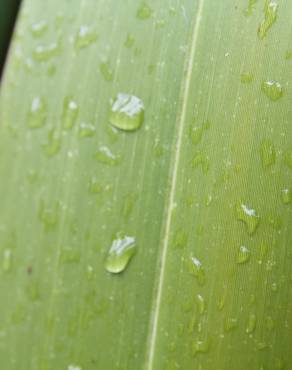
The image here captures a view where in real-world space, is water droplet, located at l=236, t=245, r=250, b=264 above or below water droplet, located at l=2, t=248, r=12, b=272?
above

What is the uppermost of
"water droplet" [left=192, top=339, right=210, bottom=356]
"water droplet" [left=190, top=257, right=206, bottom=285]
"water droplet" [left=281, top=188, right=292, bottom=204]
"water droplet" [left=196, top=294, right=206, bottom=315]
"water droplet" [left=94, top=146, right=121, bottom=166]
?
"water droplet" [left=94, top=146, right=121, bottom=166]

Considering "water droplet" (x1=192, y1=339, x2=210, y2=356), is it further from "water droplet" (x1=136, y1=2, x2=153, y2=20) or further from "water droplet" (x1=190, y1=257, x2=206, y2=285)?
"water droplet" (x1=136, y1=2, x2=153, y2=20)

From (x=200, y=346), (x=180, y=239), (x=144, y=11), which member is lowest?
(x=200, y=346)

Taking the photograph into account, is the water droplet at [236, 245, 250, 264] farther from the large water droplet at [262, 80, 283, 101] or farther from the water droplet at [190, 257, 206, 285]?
the large water droplet at [262, 80, 283, 101]

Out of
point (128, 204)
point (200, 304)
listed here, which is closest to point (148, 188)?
point (128, 204)

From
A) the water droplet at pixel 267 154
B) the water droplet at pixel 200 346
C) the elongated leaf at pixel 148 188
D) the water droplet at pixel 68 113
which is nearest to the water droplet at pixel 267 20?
the elongated leaf at pixel 148 188

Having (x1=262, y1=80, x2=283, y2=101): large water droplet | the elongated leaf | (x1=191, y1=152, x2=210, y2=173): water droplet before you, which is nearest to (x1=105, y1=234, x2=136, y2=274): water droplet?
the elongated leaf

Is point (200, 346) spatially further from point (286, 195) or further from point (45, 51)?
point (45, 51)
